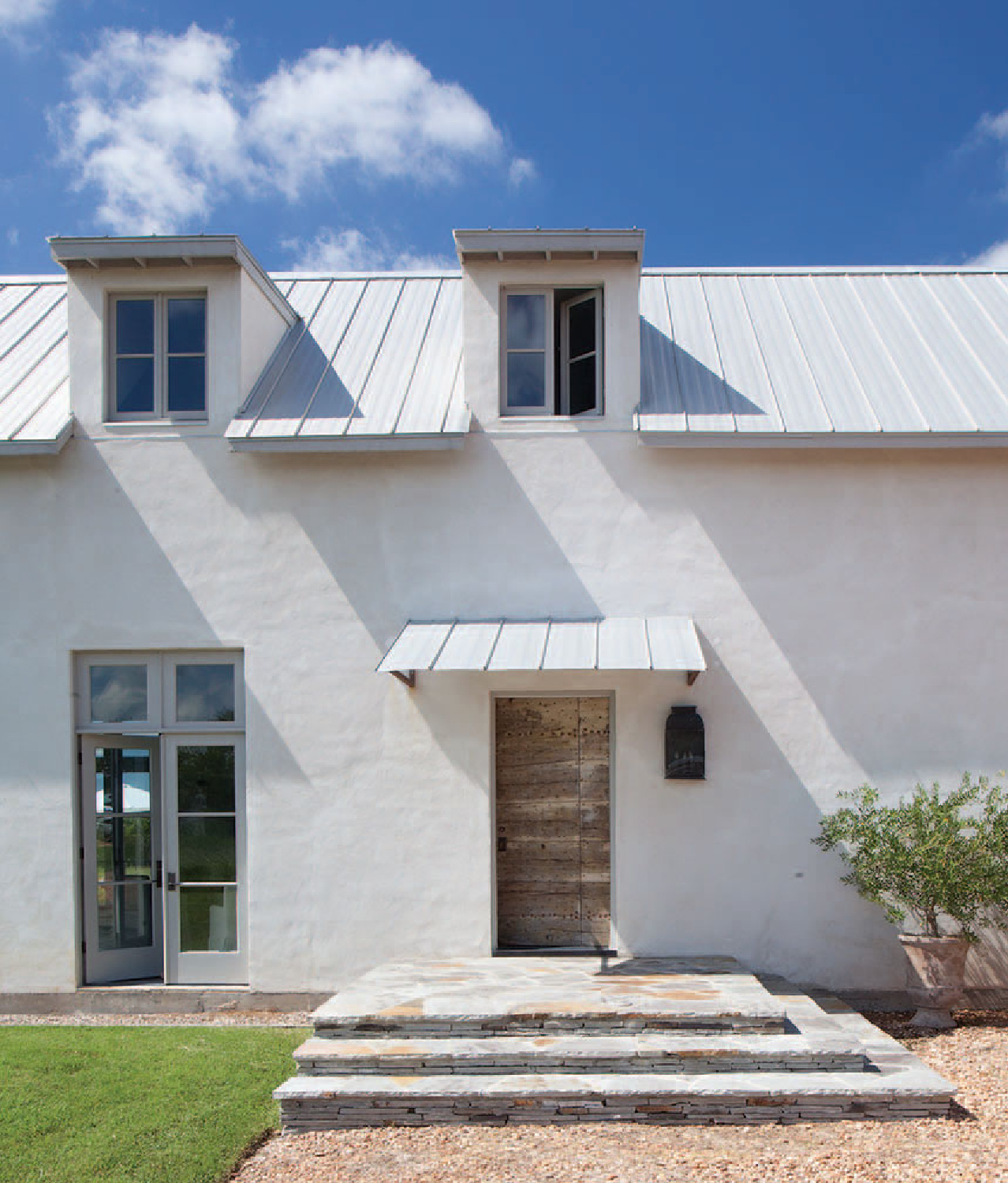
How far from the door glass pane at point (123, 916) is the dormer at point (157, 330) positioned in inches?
159

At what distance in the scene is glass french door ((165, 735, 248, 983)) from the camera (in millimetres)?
9242

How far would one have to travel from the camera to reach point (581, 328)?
9.70 m

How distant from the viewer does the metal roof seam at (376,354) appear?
9555 mm

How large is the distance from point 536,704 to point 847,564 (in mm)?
2924

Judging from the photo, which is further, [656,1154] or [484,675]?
[484,675]

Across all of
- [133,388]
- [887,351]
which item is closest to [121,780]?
[133,388]

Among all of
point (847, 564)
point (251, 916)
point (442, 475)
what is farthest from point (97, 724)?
point (847, 564)

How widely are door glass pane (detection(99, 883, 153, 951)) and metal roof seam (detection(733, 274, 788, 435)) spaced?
6.89 metres

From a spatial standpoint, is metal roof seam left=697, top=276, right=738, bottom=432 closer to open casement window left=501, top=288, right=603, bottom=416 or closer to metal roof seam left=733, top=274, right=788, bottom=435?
metal roof seam left=733, top=274, right=788, bottom=435

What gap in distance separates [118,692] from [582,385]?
497 centimetres

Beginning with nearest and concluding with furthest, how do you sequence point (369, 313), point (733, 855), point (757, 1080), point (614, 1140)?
point (614, 1140) → point (757, 1080) → point (733, 855) → point (369, 313)

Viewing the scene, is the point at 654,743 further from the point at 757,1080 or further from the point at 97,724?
the point at 97,724

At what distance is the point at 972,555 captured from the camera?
29.7ft

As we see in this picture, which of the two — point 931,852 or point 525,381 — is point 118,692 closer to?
point 525,381
